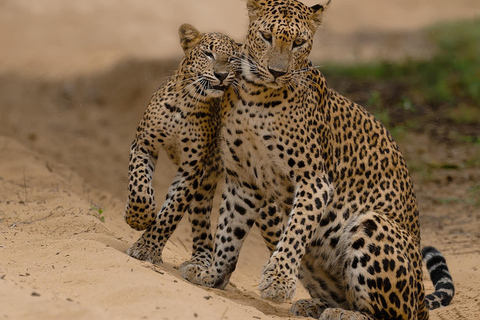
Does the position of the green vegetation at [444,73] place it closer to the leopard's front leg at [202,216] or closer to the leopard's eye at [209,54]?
the leopard's front leg at [202,216]

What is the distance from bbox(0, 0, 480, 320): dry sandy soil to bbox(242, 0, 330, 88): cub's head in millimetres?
1845

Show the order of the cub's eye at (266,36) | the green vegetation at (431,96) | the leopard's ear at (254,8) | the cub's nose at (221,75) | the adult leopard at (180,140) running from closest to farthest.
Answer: the cub's eye at (266,36), the leopard's ear at (254,8), the cub's nose at (221,75), the adult leopard at (180,140), the green vegetation at (431,96)

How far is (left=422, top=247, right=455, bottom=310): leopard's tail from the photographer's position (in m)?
8.20

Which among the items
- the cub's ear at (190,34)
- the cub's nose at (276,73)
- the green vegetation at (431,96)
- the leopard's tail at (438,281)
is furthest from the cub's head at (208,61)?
the green vegetation at (431,96)

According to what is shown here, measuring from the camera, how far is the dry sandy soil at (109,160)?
598 centimetres

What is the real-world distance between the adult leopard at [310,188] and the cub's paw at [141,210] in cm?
63

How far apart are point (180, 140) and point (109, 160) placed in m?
6.55

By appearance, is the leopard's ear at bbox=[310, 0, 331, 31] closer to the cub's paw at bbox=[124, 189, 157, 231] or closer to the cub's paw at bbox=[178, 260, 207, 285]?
the cub's paw at bbox=[124, 189, 157, 231]

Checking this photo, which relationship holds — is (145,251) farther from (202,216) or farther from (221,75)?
(221,75)

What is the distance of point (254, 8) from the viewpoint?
24.2 feet

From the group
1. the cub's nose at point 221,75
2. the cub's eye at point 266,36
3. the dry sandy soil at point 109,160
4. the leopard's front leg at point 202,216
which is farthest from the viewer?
the leopard's front leg at point 202,216

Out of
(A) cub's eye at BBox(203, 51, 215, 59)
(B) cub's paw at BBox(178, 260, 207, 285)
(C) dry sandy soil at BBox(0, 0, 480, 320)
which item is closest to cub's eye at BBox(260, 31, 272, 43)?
(A) cub's eye at BBox(203, 51, 215, 59)

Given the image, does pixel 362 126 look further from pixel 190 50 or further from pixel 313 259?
pixel 190 50

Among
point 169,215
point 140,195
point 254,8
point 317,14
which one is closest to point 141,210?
point 140,195
